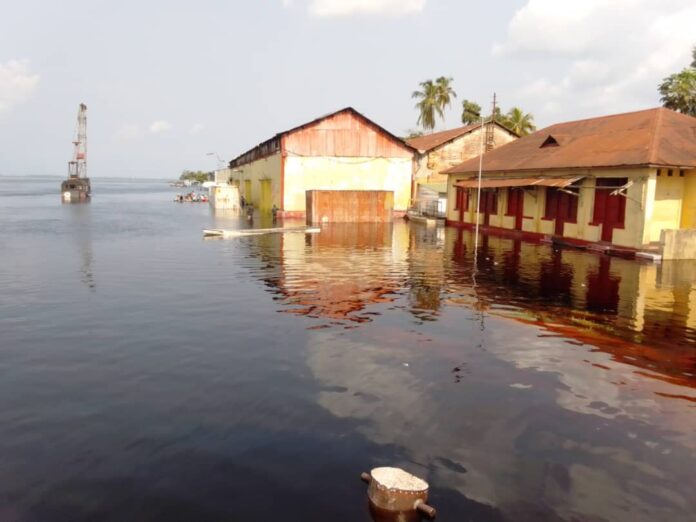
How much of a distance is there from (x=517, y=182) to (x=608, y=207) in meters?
5.80

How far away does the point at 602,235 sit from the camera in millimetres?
24906

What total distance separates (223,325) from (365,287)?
5.60 metres

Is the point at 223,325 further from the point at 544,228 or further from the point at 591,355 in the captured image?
the point at 544,228

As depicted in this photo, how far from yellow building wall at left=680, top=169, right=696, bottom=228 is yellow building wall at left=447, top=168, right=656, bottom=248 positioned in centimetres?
67

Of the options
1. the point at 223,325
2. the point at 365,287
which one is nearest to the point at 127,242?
the point at 365,287

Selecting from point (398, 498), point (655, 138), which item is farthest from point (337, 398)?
point (655, 138)

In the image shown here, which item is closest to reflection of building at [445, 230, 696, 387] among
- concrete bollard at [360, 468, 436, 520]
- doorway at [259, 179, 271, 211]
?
concrete bollard at [360, 468, 436, 520]

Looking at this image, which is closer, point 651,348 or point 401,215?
point 651,348

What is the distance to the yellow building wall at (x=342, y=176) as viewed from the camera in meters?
42.1

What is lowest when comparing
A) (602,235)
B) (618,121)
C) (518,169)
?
(602,235)

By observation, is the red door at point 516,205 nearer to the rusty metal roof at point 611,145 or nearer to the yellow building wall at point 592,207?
the yellow building wall at point 592,207

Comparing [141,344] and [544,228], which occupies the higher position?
[544,228]

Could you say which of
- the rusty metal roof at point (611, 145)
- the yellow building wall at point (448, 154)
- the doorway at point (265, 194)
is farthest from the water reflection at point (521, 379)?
the yellow building wall at point (448, 154)

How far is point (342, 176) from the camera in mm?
43031
